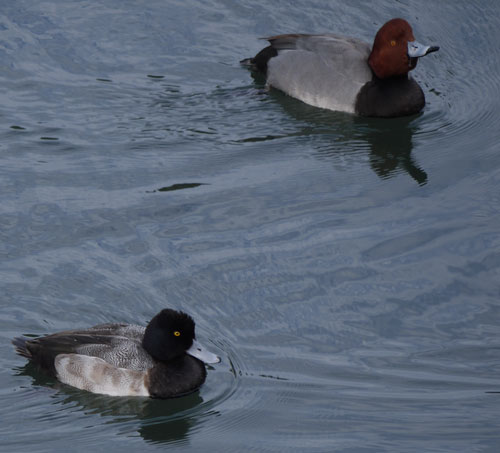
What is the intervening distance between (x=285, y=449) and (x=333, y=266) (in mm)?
2472

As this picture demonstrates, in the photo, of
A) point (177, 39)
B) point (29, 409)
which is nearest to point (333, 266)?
point (29, 409)

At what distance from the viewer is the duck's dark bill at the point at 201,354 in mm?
7898

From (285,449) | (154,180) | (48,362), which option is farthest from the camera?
(154,180)

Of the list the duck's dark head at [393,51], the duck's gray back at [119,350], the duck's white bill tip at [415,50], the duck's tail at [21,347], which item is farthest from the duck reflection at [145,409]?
the duck's white bill tip at [415,50]

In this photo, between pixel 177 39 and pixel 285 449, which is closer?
pixel 285 449

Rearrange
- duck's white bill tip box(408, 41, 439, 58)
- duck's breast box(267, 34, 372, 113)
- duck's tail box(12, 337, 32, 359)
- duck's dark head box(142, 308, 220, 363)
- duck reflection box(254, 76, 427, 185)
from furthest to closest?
duck's breast box(267, 34, 372, 113) → duck's white bill tip box(408, 41, 439, 58) → duck reflection box(254, 76, 427, 185) → duck's tail box(12, 337, 32, 359) → duck's dark head box(142, 308, 220, 363)

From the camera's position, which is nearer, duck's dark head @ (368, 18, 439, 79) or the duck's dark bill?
the duck's dark bill

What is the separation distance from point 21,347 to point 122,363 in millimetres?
775

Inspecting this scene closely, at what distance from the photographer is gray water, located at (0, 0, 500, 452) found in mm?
7824

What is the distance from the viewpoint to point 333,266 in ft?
31.2

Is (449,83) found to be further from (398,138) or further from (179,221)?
(179,221)

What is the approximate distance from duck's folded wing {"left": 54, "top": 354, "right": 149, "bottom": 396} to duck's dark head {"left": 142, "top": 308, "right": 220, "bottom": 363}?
0.24m

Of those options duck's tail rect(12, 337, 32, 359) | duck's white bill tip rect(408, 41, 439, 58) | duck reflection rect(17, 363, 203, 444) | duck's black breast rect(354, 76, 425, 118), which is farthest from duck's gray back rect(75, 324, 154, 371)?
duck's white bill tip rect(408, 41, 439, 58)

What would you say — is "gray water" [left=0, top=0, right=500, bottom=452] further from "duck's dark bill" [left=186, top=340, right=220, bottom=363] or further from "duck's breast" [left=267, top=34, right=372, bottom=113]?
"duck's dark bill" [left=186, top=340, right=220, bottom=363]
